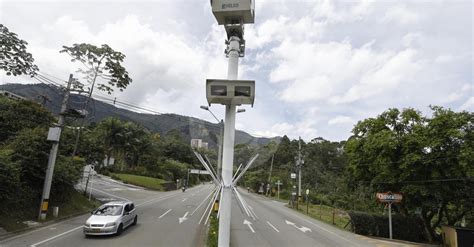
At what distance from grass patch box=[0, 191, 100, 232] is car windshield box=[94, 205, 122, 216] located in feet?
10.4

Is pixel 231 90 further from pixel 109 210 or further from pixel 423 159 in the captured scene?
pixel 423 159

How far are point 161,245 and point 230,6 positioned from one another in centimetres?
993

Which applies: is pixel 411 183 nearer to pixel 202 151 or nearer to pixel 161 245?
pixel 161 245

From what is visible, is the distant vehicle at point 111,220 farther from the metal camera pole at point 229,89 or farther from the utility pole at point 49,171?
the metal camera pole at point 229,89

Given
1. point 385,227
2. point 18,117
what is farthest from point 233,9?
point 18,117

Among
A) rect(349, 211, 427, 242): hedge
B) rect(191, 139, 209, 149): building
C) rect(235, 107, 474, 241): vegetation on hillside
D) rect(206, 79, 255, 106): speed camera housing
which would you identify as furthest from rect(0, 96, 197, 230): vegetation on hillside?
rect(349, 211, 427, 242): hedge

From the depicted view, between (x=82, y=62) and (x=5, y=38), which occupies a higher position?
(x=82, y=62)

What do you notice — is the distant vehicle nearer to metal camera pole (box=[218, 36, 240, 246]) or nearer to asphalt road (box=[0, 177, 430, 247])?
asphalt road (box=[0, 177, 430, 247])

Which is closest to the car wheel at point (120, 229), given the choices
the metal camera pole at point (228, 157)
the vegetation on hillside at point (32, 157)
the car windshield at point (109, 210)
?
the car windshield at point (109, 210)

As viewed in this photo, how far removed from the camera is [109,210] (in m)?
13.7

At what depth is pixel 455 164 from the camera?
53.5 ft

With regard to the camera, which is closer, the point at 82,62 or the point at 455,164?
the point at 455,164

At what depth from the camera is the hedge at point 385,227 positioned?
19.1 metres

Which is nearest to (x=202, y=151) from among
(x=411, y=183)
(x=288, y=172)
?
(x=411, y=183)
